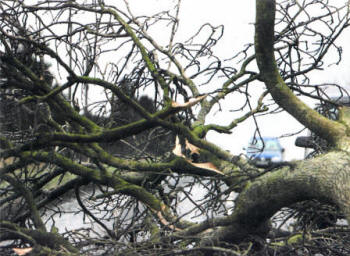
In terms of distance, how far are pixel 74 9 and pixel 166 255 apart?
6.26ft

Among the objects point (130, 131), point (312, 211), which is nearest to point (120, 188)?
point (130, 131)

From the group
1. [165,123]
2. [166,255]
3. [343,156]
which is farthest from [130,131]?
[343,156]

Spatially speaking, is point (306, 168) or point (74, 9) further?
point (74, 9)

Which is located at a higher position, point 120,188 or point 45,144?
point 45,144

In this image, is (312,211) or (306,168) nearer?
(306,168)

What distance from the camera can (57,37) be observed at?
336 centimetres

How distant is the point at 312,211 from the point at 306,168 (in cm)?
88

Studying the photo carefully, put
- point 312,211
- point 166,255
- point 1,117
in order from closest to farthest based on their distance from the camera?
1. point 166,255
2. point 312,211
3. point 1,117

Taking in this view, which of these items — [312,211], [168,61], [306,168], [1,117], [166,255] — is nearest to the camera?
[306,168]

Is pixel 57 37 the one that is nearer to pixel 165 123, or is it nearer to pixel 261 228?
pixel 165 123

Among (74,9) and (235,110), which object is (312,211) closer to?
(235,110)

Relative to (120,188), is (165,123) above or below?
above

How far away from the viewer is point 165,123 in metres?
2.98

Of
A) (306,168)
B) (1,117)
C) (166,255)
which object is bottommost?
(166,255)
